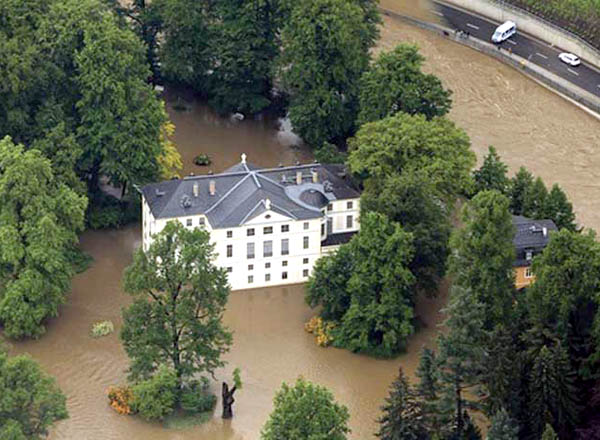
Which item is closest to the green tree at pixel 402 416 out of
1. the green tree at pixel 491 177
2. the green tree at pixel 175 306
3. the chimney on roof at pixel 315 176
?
the green tree at pixel 175 306

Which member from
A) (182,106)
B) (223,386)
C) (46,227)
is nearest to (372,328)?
(223,386)

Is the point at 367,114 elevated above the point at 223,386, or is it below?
above

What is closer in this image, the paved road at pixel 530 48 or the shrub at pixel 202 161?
the shrub at pixel 202 161

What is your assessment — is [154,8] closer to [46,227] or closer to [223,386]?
[46,227]

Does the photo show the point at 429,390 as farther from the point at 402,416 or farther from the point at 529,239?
the point at 529,239

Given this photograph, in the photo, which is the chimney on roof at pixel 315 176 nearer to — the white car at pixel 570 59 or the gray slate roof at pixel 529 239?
the gray slate roof at pixel 529 239

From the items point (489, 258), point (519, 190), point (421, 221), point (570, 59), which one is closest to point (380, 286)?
point (421, 221)

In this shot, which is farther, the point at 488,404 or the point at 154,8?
the point at 154,8
